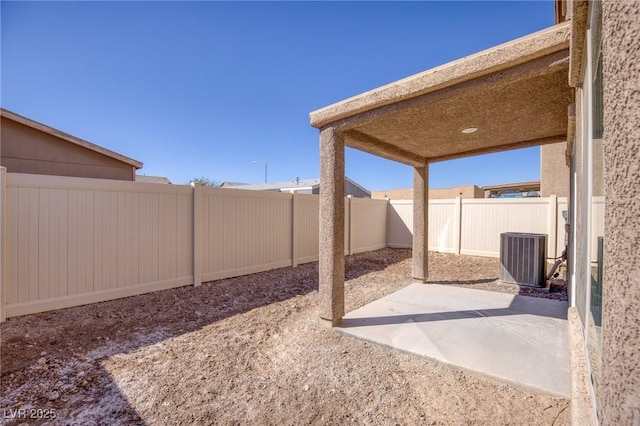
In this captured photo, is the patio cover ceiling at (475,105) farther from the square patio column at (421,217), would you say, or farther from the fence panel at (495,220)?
the fence panel at (495,220)

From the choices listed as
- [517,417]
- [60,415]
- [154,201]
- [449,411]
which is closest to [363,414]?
[449,411]

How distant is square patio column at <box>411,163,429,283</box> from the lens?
6156mm

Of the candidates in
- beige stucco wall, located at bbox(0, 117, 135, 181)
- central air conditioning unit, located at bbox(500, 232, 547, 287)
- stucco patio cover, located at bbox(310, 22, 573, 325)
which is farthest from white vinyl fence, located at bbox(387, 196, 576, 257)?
beige stucco wall, located at bbox(0, 117, 135, 181)

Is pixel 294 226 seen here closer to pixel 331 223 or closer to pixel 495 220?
pixel 331 223

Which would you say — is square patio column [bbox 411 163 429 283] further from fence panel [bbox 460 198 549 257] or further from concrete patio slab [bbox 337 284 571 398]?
fence panel [bbox 460 198 549 257]

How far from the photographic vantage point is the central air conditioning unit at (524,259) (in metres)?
6.00

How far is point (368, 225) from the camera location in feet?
35.8

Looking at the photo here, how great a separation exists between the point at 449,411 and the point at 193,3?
732 centimetres

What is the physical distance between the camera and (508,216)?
913 centimetres

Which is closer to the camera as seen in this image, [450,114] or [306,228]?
[450,114]

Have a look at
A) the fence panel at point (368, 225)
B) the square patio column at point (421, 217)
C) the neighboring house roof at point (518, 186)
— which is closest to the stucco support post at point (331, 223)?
the square patio column at point (421, 217)

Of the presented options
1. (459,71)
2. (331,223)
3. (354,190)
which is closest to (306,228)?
(331,223)

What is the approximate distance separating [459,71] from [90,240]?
5.75 metres

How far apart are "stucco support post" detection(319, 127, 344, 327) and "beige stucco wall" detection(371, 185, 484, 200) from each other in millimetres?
16640
